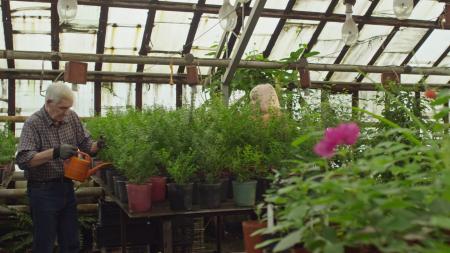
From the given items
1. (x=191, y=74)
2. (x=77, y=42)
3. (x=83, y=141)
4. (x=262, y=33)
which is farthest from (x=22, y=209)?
(x=262, y=33)

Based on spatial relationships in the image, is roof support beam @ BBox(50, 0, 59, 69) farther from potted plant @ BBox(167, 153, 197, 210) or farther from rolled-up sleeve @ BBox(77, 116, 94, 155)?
potted plant @ BBox(167, 153, 197, 210)

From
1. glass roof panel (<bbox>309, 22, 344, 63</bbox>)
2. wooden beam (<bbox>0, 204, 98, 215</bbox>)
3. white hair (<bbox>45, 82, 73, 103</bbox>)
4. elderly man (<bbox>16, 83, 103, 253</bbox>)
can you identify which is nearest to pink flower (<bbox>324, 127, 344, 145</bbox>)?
elderly man (<bbox>16, 83, 103, 253</bbox>)

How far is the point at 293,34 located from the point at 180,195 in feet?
17.1

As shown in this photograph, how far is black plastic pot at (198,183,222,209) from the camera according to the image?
276 centimetres

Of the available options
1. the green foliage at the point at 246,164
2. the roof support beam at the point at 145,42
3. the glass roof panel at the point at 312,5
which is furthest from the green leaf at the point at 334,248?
the glass roof panel at the point at 312,5

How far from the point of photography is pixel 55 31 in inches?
259

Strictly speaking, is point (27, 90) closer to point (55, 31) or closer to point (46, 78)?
point (46, 78)

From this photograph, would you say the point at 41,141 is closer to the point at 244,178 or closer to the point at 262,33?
the point at 244,178

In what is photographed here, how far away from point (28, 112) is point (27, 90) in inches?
12.2

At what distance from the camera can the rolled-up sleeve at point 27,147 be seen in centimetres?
333

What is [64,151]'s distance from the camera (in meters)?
3.28

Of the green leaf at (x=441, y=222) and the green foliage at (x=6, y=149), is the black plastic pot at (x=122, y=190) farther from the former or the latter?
the green leaf at (x=441, y=222)

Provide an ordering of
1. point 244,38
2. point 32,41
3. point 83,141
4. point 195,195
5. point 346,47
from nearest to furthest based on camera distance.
→ point 195,195, point 83,141, point 244,38, point 32,41, point 346,47

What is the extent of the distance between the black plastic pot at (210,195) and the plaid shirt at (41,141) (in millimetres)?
1279
